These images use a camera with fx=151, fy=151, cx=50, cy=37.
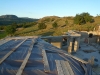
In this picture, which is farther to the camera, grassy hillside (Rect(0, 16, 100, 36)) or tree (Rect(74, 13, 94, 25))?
tree (Rect(74, 13, 94, 25))

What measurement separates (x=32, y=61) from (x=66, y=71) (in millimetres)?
1156

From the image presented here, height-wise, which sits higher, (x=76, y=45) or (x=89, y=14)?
(x=89, y=14)

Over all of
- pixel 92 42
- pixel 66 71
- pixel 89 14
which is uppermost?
pixel 89 14

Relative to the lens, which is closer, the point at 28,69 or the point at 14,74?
the point at 14,74

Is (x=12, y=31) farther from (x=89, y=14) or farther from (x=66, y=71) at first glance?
(x=66, y=71)

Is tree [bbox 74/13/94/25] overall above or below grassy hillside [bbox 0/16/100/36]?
above

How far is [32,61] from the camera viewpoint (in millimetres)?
4695

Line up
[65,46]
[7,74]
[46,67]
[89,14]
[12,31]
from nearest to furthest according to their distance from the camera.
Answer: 1. [7,74]
2. [46,67]
3. [65,46]
4. [12,31]
5. [89,14]

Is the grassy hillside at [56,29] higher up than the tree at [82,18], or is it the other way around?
the tree at [82,18]

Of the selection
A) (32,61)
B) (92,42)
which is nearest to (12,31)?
(92,42)

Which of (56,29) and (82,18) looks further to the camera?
(82,18)

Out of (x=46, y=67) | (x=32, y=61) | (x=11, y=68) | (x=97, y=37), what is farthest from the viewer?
(x=97, y=37)

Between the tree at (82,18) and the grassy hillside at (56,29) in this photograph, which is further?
the tree at (82,18)

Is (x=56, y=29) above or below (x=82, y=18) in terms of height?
below
